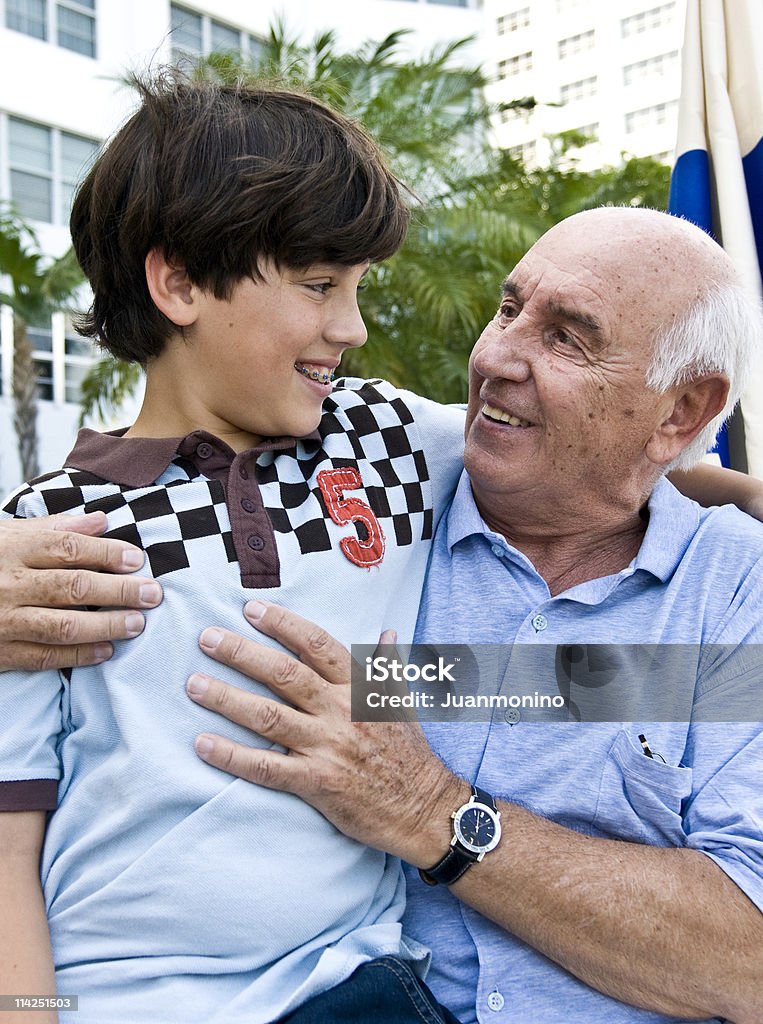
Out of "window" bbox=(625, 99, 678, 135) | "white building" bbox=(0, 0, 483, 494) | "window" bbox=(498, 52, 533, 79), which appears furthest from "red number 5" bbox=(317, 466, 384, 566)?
"window" bbox=(498, 52, 533, 79)

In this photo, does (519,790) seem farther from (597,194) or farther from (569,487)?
(597,194)

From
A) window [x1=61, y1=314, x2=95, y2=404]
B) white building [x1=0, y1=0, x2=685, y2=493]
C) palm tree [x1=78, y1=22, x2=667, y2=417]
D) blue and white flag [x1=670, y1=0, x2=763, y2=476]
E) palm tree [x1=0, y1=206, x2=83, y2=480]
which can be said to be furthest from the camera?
window [x1=61, y1=314, x2=95, y2=404]

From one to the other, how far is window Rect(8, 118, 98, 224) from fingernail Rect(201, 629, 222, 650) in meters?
15.7

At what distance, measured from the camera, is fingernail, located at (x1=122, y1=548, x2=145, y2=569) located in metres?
1.67

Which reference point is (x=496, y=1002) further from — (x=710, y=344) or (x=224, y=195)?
(x=224, y=195)

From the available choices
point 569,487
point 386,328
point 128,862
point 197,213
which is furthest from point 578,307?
point 386,328

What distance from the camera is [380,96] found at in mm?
10211

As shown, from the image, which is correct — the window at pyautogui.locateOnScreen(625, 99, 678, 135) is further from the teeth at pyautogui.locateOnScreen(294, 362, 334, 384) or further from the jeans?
the jeans

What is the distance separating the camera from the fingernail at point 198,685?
1629 millimetres

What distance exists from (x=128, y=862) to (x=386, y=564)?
2.19ft

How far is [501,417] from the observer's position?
2.08 metres

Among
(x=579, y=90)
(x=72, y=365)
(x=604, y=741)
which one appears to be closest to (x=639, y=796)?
(x=604, y=741)

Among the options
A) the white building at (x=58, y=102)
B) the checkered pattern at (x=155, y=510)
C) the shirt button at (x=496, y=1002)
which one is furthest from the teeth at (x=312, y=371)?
the white building at (x=58, y=102)

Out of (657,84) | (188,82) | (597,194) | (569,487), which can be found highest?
(657,84)
